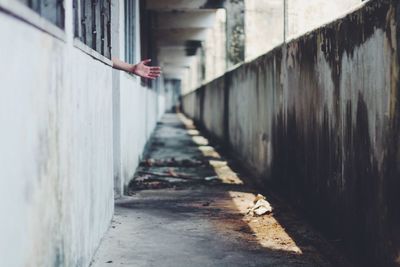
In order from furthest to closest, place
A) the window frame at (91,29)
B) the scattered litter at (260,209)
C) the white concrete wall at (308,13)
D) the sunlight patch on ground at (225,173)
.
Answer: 1. the sunlight patch on ground at (225,173)
2. the scattered litter at (260,209)
3. the white concrete wall at (308,13)
4. the window frame at (91,29)

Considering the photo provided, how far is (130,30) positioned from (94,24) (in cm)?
444

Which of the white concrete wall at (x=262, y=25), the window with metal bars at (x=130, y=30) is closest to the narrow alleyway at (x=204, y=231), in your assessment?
the window with metal bars at (x=130, y=30)

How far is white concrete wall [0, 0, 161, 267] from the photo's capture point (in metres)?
2.24

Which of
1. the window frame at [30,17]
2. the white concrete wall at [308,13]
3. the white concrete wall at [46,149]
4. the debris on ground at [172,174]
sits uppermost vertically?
the white concrete wall at [308,13]

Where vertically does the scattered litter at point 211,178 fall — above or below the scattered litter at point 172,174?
below

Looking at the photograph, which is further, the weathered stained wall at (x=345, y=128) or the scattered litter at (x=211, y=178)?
the scattered litter at (x=211, y=178)

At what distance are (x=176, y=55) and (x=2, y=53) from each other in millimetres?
25307

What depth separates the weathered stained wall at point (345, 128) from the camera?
11.2ft

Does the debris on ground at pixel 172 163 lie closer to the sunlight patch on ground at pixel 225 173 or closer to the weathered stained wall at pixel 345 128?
the sunlight patch on ground at pixel 225 173

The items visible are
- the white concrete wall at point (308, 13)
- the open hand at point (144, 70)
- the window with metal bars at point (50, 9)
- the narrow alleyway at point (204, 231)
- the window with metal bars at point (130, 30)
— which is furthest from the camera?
the window with metal bars at point (130, 30)

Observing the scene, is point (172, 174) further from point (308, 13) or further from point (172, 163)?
point (308, 13)

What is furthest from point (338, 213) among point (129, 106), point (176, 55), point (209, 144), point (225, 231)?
point (176, 55)

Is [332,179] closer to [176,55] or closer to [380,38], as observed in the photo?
[380,38]

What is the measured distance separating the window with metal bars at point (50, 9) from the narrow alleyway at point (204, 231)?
180 cm
